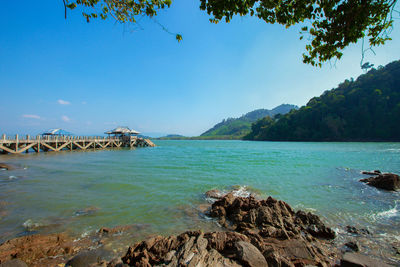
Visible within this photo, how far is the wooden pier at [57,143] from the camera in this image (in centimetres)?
2842

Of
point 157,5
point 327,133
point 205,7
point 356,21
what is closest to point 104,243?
point 157,5

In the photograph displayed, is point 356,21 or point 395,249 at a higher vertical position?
point 356,21

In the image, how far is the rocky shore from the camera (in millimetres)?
3678

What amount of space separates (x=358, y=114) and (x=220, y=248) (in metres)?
109

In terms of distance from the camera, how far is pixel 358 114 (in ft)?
278

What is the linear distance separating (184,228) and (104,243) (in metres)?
2.46

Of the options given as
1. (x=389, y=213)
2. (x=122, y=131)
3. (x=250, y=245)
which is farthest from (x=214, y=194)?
(x=122, y=131)

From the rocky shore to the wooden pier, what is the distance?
32318mm

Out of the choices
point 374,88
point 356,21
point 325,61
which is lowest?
point 325,61

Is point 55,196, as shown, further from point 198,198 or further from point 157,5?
point 157,5

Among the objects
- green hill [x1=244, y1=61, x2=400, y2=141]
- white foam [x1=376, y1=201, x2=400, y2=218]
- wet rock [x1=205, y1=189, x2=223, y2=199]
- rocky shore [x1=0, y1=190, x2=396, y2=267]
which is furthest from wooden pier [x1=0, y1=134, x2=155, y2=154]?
green hill [x1=244, y1=61, x2=400, y2=141]

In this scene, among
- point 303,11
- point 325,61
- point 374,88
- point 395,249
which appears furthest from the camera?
point 374,88

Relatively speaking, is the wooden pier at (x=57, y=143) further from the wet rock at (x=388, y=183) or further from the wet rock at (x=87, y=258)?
the wet rock at (x=388, y=183)

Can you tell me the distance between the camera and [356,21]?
505 cm
